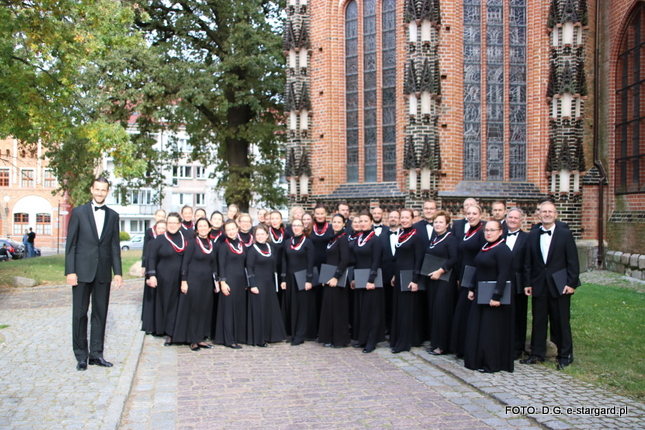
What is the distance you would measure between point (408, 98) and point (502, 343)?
1027 cm

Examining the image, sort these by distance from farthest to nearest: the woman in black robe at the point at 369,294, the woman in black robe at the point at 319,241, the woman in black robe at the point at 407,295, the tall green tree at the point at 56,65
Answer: the tall green tree at the point at 56,65, the woman in black robe at the point at 319,241, the woman in black robe at the point at 369,294, the woman in black robe at the point at 407,295

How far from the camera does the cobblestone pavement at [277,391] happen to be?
18.3ft

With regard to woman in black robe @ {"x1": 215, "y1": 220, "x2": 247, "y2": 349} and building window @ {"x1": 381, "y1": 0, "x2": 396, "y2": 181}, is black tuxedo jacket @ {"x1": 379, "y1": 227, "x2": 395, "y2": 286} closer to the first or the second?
woman in black robe @ {"x1": 215, "y1": 220, "x2": 247, "y2": 349}

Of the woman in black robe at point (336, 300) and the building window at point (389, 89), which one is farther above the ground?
the building window at point (389, 89)

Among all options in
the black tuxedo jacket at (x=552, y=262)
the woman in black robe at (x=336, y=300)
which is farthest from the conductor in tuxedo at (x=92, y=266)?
the black tuxedo jacket at (x=552, y=262)

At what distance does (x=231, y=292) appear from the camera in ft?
31.0

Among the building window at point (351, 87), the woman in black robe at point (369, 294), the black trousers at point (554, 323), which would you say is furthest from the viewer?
the building window at point (351, 87)

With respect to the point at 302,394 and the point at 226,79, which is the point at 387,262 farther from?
the point at 226,79

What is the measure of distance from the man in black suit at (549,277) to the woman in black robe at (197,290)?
4.50m

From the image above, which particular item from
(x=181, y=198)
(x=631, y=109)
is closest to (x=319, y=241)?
(x=631, y=109)

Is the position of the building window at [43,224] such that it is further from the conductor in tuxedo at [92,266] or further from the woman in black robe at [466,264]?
the woman in black robe at [466,264]

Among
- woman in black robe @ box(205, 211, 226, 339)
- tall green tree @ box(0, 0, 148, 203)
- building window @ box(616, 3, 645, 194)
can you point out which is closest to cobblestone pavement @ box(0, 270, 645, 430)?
woman in black robe @ box(205, 211, 226, 339)

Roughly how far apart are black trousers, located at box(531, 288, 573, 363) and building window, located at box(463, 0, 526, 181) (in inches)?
378

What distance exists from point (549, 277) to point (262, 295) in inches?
164
